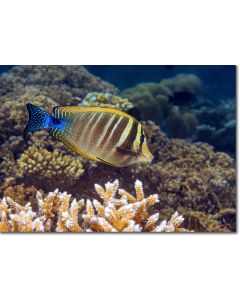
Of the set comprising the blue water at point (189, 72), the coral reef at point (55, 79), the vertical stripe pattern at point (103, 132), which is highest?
the blue water at point (189, 72)

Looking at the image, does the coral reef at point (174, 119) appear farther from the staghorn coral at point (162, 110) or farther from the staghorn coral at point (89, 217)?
the staghorn coral at point (89, 217)

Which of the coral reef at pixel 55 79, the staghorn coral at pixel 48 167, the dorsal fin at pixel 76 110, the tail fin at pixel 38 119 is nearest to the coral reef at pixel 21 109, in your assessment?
the coral reef at pixel 55 79

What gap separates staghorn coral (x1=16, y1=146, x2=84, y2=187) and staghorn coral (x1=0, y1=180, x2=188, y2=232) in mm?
617

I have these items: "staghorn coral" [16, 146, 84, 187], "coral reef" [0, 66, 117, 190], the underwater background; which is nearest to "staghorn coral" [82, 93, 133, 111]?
the underwater background

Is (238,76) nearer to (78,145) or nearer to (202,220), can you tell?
(202,220)

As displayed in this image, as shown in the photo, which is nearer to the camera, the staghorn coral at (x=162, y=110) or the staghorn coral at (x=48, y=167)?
the staghorn coral at (x=48, y=167)

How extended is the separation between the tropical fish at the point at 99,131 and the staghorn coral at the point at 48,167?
1467mm

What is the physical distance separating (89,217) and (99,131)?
0.88m

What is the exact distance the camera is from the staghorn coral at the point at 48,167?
3473 millimetres

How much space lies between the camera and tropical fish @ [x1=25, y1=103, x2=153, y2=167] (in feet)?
6.48

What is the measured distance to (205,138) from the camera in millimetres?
7574
